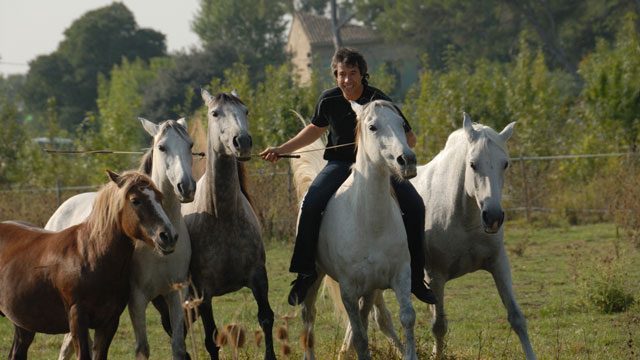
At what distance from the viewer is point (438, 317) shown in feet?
28.2

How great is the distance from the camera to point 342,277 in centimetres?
800

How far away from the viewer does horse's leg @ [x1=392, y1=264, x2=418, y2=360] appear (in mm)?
7523

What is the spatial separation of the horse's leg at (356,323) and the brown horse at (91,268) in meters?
1.43

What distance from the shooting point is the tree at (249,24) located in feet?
258

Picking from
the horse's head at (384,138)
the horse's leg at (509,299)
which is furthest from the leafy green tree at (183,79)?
the horse's head at (384,138)

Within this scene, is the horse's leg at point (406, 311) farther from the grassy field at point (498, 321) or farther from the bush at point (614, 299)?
the bush at point (614, 299)

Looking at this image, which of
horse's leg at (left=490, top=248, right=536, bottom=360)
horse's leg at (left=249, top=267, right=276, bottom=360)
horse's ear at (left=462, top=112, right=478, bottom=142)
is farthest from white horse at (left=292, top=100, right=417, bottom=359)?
horse's leg at (left=490, top=248, right=536, bottom=360)

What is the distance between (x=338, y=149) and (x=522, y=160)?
14603 mm

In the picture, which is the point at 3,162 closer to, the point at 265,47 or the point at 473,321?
the point at 473,321

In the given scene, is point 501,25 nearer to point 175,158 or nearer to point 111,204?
point 175,158

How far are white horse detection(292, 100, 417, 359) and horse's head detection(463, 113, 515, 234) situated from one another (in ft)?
1.95

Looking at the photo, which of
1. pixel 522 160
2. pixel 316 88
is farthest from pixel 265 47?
pixel 522 160

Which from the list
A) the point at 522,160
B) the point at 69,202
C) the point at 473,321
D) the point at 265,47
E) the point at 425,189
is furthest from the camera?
the point at 265,47

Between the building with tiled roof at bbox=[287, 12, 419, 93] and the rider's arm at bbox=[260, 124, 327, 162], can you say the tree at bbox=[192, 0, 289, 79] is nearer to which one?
the building with tiled roof at bbox=[287, 12, 419, 93]
